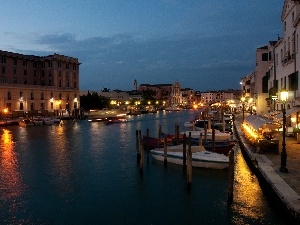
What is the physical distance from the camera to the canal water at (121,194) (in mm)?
17188

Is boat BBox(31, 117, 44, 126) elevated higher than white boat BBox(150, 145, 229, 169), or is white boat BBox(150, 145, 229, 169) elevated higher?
boat BBox(31, 117, 44, 126)

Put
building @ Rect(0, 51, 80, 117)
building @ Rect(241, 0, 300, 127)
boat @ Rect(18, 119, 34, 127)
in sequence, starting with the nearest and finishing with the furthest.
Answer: building @ Rect(241, 0, 300, 127) < boat @ Rect(18, 119, 34, 127) < building @ Rect(0, 51, 80, 117)

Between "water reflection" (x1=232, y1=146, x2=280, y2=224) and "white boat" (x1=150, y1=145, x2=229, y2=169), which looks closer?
"water reflection" (x1=232, y1=146, x2=280, y2=224)

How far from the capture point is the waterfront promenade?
A: 13.8 m

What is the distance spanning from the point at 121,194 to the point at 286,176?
9.26m

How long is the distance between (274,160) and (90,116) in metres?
81.5

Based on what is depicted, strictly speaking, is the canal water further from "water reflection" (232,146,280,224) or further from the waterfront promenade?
the waterfront promenade

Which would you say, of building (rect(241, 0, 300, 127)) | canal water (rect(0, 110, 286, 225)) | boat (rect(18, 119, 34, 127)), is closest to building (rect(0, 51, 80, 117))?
boat (rect(18, 119, 34, 127))

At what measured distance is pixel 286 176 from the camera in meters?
17.6

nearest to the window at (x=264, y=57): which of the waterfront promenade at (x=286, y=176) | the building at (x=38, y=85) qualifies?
the waterfront promenade at (x=286, y=176)

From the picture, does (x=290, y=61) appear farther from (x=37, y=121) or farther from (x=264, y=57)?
(x=37, y=121)

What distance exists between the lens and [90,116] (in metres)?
99.7

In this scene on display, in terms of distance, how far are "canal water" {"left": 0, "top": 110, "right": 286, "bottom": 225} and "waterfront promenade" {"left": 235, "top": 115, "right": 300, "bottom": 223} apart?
1476 mm

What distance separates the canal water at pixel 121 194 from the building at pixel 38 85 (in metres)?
55.9
